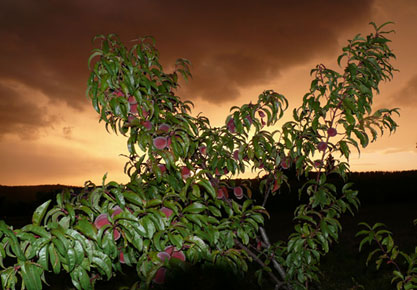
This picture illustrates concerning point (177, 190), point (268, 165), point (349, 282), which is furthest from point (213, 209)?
point (349, 282)

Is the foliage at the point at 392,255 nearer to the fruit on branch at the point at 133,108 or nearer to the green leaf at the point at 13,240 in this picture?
the fruit on branch at the point at 133,108

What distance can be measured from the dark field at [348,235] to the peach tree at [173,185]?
18 cm

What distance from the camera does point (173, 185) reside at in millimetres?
2566

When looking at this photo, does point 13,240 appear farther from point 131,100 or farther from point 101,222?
point 131,100

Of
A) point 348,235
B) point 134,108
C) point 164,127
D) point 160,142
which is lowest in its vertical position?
point 348,235

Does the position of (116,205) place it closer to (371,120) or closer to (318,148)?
(318,148)

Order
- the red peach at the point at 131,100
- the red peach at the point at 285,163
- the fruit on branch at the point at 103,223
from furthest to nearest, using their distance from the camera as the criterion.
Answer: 1. the red peach at the point at 285,163
2. the red peach at the point at 131,100
3. the fruit on branch at the point at 103,223

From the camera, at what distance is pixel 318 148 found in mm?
2990

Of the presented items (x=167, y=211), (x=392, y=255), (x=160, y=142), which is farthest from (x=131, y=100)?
(x=392, y=255)

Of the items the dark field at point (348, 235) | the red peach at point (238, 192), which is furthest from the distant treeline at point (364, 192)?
the red peach at point (238, 192)

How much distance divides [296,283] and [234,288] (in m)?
1.39

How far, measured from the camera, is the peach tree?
5.81 feet

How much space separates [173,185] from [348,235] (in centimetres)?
669

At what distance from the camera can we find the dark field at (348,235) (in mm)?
1857
